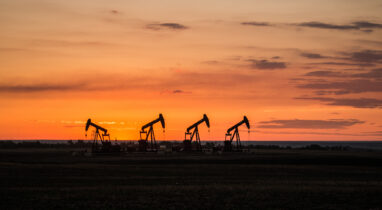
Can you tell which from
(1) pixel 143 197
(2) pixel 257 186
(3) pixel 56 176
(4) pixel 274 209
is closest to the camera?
(4) pixel 274 209

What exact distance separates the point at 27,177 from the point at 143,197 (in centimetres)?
1577

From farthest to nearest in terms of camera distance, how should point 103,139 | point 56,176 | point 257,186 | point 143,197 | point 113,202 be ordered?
point 103,139 → point 56,176 → point 257,186 → point 143,197 → point 113,202

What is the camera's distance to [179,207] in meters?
24.3

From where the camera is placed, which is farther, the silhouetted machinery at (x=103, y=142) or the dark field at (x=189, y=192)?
the silhouetted machinery at (x=103, y=142)

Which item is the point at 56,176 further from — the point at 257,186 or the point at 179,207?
the point at 179,207

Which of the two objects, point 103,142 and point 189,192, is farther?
point 103,142

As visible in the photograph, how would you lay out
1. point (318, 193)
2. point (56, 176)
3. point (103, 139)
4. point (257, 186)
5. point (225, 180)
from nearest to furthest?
point (318, 193) < point (257, 186) < point (225, 180) < point (56, 176) < point (103, 139)

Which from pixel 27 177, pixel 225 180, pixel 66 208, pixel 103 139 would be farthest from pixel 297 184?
pixel 103 139

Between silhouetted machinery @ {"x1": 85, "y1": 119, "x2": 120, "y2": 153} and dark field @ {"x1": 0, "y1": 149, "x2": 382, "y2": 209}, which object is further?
silhouetted machinery @ {"x1": 85, "y1": 119, "x2": 120, "y2": 153}

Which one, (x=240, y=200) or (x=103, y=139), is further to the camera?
(x=103, y=139)

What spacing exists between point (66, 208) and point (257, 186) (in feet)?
43.5

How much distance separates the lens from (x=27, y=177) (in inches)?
1556

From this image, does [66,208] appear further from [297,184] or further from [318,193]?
[297,184]

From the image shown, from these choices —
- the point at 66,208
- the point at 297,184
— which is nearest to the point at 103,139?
the point at 297,184
